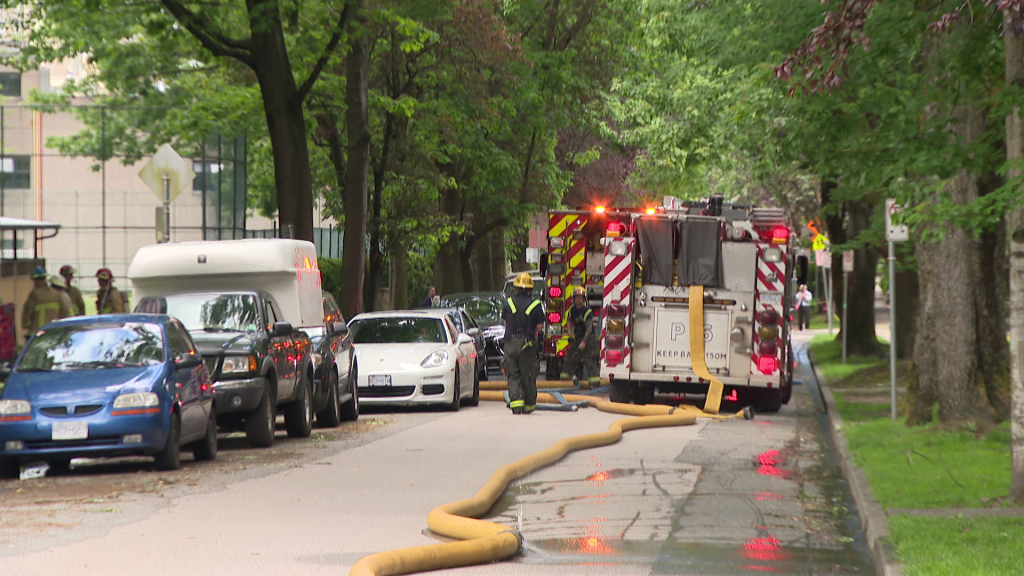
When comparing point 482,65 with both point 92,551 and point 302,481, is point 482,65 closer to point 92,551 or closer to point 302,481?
point 302,481

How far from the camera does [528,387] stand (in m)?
20.3

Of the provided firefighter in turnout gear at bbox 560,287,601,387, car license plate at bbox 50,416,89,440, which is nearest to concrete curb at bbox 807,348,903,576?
car license plate at bbox 50,416,89,440

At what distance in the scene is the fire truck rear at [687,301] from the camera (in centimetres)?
2058

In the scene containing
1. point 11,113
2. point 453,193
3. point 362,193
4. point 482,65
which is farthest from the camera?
point 11,113

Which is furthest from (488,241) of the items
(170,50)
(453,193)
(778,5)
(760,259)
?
(778,5)

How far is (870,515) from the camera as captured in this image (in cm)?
1029

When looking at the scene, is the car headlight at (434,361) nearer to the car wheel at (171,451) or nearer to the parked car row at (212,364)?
the parked car row at (212,364)

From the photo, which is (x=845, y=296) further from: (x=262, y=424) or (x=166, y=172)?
(x=262, y=424)

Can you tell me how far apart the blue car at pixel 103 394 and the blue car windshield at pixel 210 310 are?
208 centimetres

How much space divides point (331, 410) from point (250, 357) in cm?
314

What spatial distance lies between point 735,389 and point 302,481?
11433 millimetres

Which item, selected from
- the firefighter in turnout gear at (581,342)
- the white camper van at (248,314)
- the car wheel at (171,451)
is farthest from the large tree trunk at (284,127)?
the car wheel at (171,451)

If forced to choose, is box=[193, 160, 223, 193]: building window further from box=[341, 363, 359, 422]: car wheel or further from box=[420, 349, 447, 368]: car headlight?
box=[341, 363, 359, 422]: car wheel

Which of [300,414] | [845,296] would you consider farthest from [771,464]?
[845,296]
